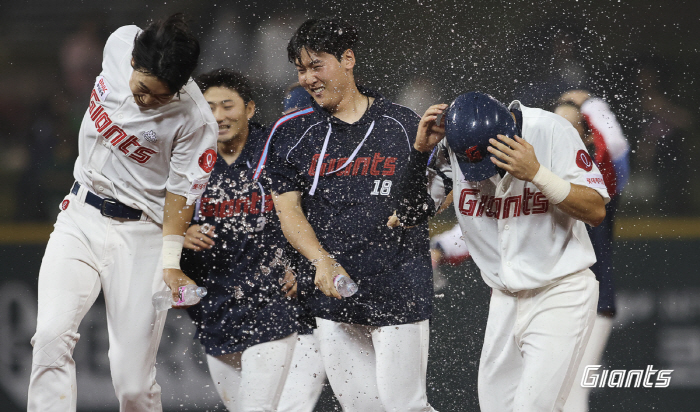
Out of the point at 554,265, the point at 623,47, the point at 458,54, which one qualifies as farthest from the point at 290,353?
the point at 623,47

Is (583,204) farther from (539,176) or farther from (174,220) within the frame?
(174,220)

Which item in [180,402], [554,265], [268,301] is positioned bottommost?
[180,402]

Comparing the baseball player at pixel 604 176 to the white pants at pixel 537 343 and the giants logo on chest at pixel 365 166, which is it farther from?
the giants logo on chest at pixel 365 166

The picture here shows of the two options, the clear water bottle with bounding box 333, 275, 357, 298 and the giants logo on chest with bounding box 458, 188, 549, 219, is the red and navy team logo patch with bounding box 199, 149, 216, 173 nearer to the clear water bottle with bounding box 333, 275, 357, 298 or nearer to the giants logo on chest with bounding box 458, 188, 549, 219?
the clear water bottle with bounding box 333, 275, 357, 298

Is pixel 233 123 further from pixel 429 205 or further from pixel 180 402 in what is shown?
pixel 180 402

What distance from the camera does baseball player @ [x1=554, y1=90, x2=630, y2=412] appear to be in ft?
14.3

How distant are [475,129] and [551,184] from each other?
1.21 ft

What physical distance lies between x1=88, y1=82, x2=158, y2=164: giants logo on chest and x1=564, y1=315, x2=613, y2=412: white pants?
2.60 m

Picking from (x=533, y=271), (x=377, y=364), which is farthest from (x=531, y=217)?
(x=377, y=364)

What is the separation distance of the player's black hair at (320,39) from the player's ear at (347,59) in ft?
0.06

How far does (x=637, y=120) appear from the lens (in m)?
5.34

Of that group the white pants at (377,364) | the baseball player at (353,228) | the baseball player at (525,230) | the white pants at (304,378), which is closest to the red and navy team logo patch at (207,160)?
the baseball player at (353,228)

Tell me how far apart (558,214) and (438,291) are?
7.60 feet

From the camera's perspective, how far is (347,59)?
3963 millimetres
